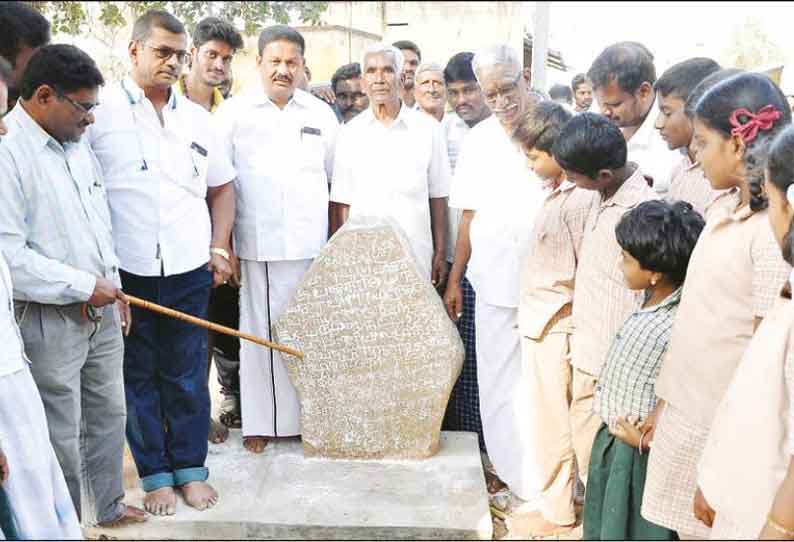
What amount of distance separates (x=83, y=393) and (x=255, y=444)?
108 cm

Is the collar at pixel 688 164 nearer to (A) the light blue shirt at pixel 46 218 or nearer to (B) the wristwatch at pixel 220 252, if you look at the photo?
(B) the wristwatch at pixel 220 252

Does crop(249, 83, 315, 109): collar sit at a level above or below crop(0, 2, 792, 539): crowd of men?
above

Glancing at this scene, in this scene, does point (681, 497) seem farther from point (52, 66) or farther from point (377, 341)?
point (52, 66)

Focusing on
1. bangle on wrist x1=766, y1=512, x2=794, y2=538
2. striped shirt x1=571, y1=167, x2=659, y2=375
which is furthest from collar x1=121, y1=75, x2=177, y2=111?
bangle on wrist x1=766, y1=512, x2=794, y2=538

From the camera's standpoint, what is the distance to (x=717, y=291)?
6.48ft

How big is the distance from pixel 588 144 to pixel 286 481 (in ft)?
6.13

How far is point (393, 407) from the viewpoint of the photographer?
11.9 ft

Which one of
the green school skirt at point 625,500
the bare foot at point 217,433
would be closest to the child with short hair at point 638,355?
the green school skirt at point 625,500

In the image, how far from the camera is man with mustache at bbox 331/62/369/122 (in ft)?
16.3

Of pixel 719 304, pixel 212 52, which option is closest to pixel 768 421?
pixel 719 304

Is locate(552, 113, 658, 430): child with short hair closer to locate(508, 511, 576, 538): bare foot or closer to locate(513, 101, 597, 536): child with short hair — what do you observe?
locate(513, 101, 597, 536): child with short hair

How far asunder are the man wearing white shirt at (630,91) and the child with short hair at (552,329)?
16.3 inches

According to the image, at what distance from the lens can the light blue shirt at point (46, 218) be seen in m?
2.53

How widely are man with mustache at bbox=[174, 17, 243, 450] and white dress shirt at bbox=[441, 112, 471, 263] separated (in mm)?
1069
